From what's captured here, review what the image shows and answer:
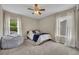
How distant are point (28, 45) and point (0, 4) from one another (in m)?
0.72

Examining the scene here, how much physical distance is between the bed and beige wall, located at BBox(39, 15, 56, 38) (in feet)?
0.20

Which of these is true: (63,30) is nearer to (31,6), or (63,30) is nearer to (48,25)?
(48,25)

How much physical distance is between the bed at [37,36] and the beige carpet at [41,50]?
73 mm

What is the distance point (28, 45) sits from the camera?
181 cm

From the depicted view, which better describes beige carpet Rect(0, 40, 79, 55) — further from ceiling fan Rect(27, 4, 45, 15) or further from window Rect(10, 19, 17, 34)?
ceiling fan Rect(27, 4, 45, 15)

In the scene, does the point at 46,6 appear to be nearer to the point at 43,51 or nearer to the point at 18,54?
the point at 43,51

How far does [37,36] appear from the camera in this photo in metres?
1.82

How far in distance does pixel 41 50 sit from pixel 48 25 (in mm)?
383

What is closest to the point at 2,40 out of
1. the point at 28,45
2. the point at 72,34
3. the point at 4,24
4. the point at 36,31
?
the point at 4,24

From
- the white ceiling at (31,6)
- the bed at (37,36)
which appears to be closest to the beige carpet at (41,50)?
the bed at (37,36)

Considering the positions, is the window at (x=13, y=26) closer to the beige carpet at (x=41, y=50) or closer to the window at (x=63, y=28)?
the beige carpet at (x=41, y=50)

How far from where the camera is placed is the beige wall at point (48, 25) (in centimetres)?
182
